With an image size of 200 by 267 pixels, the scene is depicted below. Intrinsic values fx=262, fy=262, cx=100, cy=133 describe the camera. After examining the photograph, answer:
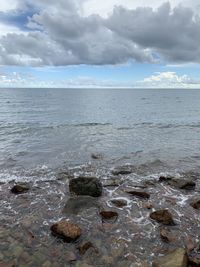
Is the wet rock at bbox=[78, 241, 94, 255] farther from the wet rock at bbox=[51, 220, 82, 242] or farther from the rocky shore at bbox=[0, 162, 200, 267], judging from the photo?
the wet rock at bbox=[51, 220, 82, 242]

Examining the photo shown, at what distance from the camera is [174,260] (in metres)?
7.70

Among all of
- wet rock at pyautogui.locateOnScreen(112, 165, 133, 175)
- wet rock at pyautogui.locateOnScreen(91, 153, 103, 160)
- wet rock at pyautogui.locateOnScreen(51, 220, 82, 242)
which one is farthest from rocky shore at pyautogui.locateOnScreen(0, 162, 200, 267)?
wet rock at pyautogui.locateOnScreen(91, 153, 103, 160)

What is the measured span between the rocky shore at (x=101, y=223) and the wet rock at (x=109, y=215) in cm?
4

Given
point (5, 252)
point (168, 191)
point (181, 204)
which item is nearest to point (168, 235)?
point (181, 204)

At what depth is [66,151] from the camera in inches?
890

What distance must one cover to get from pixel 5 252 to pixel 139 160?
13.0m

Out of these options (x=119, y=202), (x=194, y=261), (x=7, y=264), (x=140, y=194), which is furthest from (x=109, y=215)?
(x=7, y=264)

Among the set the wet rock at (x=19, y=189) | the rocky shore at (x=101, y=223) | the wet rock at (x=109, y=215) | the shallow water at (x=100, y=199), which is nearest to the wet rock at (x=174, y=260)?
the rocky shore at (x=101, y=223)

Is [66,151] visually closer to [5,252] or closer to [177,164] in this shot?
[177,164]

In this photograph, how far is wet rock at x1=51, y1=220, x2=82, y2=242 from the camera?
9203 millimetres

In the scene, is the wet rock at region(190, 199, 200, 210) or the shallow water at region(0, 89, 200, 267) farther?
the wet rock at region(190, 199, 200, 210)

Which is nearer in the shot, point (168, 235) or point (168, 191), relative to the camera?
point (168, 235)

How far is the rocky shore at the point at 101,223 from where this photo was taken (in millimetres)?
8305

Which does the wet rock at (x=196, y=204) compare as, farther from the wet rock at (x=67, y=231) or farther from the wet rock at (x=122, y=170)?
the wet rock at (x=67, y=231)
